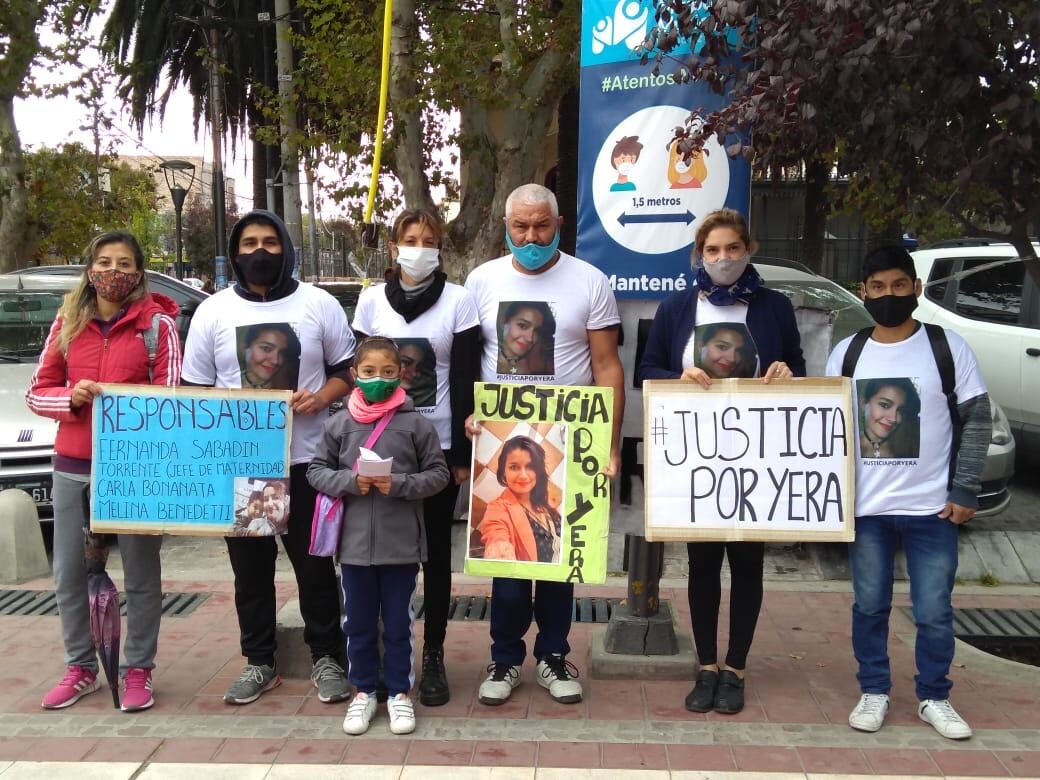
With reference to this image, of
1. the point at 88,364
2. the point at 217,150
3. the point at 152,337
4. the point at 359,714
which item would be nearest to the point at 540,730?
the point at 359,714

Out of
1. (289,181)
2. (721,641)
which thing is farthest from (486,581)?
(289,181)

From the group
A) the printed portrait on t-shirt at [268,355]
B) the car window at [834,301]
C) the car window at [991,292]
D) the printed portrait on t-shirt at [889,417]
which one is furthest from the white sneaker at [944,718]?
the car window at [991,292]

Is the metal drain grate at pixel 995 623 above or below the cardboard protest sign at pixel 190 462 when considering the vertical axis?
below

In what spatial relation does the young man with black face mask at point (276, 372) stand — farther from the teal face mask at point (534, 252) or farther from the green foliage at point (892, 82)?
the green foliage at point (892, 82)

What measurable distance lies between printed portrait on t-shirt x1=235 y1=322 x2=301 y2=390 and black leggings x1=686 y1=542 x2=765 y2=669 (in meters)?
1.84

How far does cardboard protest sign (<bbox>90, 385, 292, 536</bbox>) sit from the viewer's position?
4.29 m

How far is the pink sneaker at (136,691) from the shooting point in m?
4.39

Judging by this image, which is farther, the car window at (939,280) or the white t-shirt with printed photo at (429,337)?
the car window at (939,280)

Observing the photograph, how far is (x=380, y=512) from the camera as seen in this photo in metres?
4.09

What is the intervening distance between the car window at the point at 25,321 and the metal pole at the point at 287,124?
363 cm

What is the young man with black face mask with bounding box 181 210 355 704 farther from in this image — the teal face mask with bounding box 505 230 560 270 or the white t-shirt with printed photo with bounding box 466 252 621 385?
the teal face mask with bounding box 505 230 560 270

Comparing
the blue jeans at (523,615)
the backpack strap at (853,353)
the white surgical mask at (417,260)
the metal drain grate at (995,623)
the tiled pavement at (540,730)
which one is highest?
the white surgical mask at (417,260)

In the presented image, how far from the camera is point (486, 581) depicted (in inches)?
248

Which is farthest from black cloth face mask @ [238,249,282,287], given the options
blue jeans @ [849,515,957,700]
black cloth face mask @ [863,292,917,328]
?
blue jeans @ [849,515,957,700]
